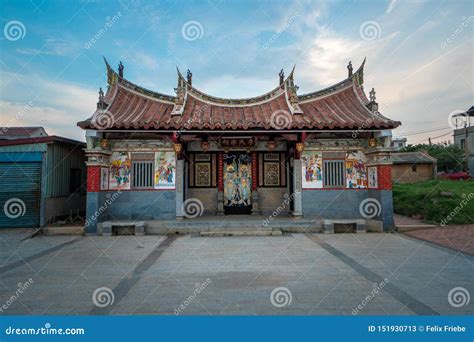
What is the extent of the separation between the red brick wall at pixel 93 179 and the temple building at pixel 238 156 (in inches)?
1.3

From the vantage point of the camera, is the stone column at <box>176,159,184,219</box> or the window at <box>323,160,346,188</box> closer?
the stone column at <box>176,159,184,219</box>

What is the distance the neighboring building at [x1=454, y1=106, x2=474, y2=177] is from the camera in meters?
31.0

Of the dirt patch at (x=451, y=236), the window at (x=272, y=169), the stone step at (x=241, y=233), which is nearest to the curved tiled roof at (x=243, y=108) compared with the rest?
the window at (x=272, y=169)

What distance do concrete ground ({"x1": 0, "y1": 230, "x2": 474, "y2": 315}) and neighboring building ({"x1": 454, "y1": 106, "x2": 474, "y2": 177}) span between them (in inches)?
1219

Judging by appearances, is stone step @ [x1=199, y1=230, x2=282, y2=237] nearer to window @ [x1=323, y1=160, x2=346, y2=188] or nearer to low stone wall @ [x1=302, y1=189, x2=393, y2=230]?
low stone wall @ [x1=302, y1=189, x2=393, y2=230]

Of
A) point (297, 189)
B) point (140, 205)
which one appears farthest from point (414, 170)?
point (140, 205)

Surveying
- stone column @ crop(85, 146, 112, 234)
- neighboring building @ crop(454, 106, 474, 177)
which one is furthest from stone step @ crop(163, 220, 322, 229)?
neighboring building @ crop(454, 106, 474, 177)

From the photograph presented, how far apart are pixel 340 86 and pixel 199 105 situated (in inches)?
248

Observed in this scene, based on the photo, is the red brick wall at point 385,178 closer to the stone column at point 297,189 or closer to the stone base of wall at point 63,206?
the stone column at point 297,189

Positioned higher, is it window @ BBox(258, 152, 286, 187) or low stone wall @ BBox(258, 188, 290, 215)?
window @ BBox(258, 152, 286, 187)

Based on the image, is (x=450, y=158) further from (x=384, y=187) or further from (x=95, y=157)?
(x=95, y=157)

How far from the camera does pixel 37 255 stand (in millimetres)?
6727

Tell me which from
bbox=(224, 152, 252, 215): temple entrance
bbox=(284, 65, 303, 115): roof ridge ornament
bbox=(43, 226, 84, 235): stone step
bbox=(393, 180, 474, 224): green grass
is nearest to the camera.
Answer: bbox=(43, 226, 84, 235): stone step

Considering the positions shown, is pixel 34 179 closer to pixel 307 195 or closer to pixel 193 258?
pixel 193 258
